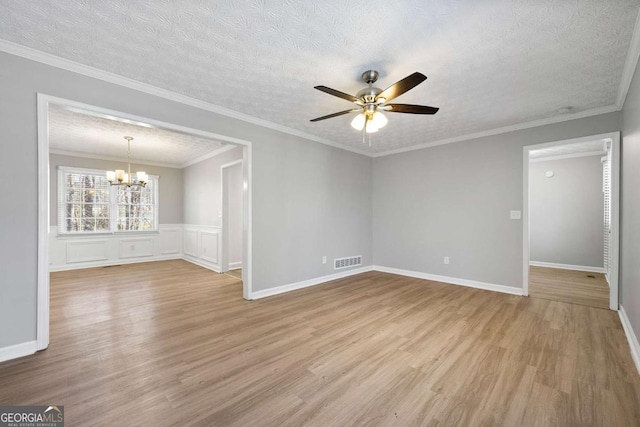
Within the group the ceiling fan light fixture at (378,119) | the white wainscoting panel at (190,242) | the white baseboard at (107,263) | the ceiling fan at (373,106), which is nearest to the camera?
the ceiling fan at (373,106)

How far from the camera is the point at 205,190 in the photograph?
6.19m

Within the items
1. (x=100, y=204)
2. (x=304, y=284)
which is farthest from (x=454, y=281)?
(x=100, y=204)

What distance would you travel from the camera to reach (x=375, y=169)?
5738 millimetres

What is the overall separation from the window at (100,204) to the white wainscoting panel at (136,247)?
0.97 feet

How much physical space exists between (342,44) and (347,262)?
392cm

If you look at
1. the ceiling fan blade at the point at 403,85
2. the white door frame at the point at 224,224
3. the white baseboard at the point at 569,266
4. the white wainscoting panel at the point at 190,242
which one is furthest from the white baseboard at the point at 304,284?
the white baseboard at the point at 569,266

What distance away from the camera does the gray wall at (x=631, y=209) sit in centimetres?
221

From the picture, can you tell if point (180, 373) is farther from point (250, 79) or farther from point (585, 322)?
point (585, 322)

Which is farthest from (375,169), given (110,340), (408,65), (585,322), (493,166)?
(110,340)

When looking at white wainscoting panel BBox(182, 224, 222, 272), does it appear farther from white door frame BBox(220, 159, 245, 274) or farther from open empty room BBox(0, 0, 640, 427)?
open empty room BBox(0, 0, 640, 427)

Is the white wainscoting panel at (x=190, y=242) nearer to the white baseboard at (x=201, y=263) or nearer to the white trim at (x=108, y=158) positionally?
the white baseboard at (x=201, y=263)

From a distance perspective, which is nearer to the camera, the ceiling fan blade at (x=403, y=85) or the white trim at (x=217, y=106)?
the ceiling fan blade at (x=403, y=85)

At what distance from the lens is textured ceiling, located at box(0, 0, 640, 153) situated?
175 centimetres

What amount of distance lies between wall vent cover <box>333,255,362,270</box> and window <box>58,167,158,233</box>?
5.11 m
